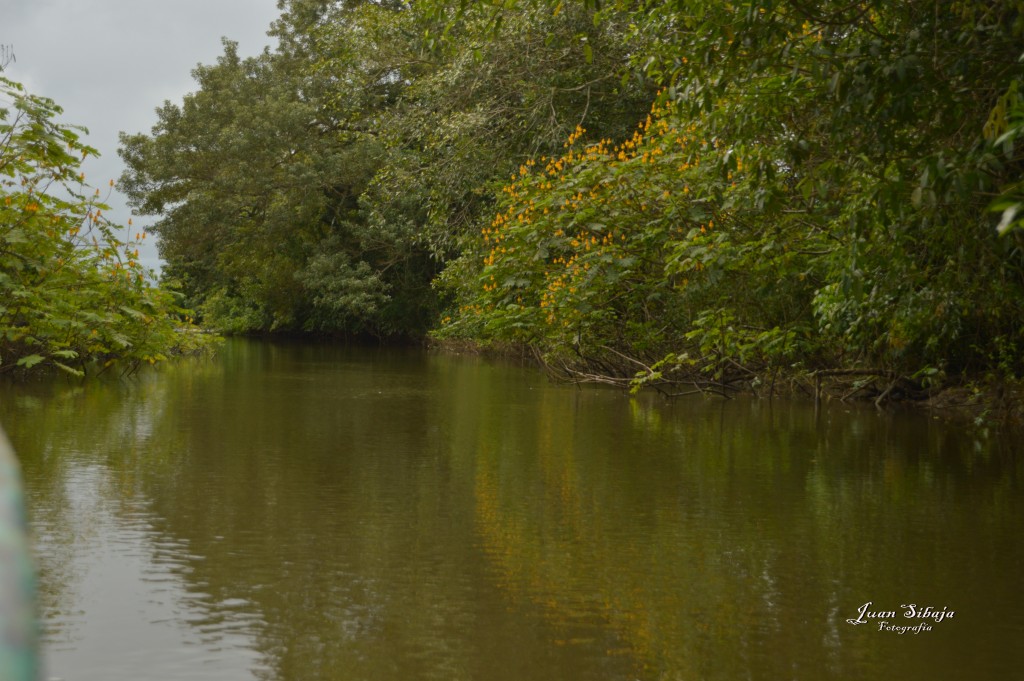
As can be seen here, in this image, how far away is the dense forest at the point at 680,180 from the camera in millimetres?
6117

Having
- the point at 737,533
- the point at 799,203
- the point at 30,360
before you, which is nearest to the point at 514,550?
the point at 737,533

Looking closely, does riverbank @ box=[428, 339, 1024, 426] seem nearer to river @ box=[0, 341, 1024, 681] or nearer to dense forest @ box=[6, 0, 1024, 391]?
dense forest @ box=[6, 0, 1024, 391]

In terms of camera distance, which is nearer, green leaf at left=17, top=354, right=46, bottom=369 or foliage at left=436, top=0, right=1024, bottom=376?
foliage at left=436, top=0, right=1024, bottom=376

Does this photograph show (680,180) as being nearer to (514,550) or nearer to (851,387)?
(851,387)

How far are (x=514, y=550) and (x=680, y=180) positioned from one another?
25.0 ft

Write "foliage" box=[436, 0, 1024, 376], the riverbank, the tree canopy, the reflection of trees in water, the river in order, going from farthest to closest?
the riverbank
the tree canopy
"foliage" box=[436, 0, 1024, 376]
the reflection of trees in water
the river

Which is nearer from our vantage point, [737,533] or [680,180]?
[737,533]

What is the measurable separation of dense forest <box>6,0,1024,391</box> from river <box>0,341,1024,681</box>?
140cm

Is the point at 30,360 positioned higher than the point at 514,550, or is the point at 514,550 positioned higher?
the point at 30,360

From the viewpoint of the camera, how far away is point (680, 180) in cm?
1159

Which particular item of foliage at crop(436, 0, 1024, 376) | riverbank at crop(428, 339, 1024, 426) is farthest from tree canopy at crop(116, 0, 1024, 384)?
riverbank at crop(428, 339, 1024, 426)

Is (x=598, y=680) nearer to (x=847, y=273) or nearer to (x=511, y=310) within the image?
(x=847, y=273)

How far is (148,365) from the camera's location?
17172 mm

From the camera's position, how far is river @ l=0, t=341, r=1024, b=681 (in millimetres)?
3254
